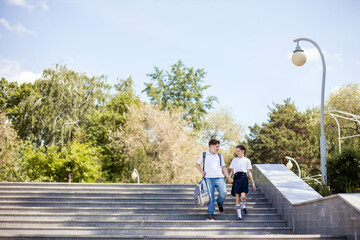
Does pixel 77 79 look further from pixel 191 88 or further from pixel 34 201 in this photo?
pixel 34 201

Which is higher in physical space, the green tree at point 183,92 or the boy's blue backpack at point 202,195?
the green tree at point 183,92

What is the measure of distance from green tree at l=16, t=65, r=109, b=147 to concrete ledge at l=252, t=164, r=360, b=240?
29900 millimetres

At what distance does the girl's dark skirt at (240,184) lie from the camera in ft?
25.1

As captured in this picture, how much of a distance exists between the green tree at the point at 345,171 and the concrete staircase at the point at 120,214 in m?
1.83

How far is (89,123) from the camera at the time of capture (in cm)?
3988

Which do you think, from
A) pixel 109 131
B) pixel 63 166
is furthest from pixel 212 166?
pixel 109 131

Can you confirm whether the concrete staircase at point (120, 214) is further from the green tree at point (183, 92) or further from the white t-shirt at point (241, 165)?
the green tree at point (183, 92)

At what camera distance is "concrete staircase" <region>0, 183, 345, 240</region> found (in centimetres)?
643

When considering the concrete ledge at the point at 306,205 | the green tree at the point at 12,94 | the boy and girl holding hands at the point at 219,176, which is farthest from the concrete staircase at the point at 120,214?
the green tree at the point at 12,94

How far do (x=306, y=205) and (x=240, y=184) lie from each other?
162 cm

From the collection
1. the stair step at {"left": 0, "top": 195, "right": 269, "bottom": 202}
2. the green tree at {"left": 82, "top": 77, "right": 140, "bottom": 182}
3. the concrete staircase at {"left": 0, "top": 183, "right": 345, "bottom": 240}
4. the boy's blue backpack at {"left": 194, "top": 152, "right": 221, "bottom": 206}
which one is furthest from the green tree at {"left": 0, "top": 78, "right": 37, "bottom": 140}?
the boy's blue backpack at {"left": 194, "top": 152, "right": 221, "bottom": 206}

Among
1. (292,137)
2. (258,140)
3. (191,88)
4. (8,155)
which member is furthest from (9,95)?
(292,137)

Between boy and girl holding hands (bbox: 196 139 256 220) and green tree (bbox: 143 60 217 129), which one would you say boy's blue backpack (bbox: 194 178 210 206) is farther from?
green tree (bbox: 143 60 217 129)

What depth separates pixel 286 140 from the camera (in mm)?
43188
